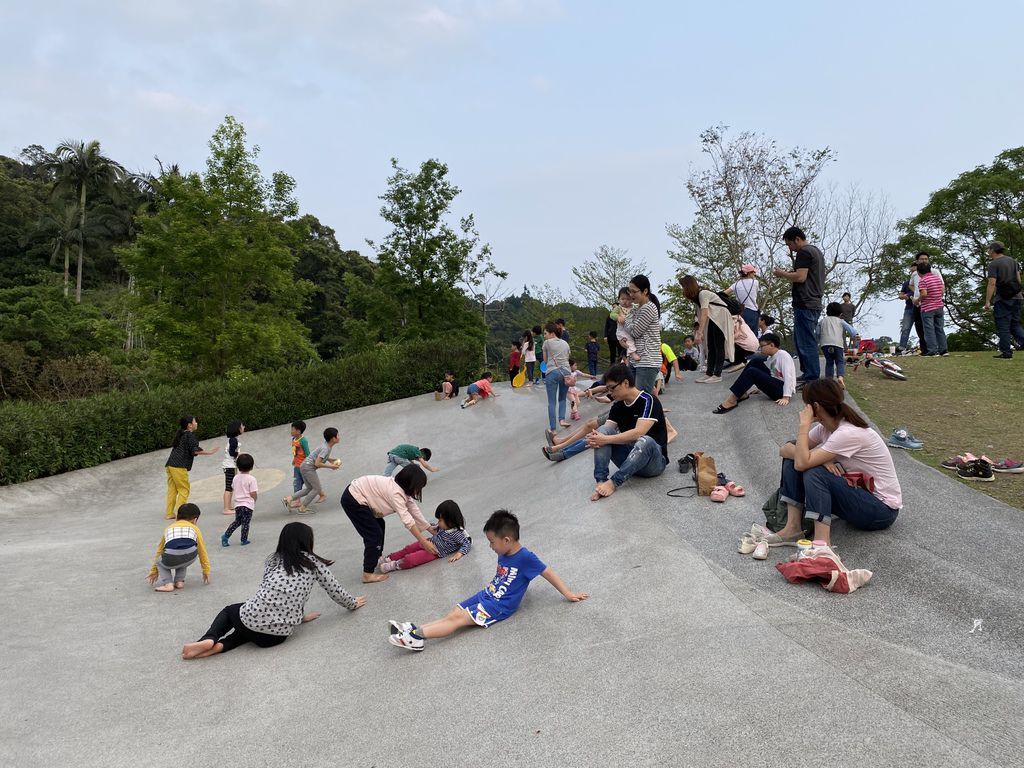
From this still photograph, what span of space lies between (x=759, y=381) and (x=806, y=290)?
1575 mm

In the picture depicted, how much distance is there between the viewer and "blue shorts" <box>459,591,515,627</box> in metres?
4.99

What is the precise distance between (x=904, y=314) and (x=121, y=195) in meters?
55.9

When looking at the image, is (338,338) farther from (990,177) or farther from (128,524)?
(990,177)

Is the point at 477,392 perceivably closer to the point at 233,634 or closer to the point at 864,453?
the point at 233,634

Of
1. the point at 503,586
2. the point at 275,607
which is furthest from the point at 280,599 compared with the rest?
the point at 503,586

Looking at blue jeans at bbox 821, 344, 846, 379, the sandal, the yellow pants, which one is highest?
blue jeans at bbox 821, 344, 846, 379

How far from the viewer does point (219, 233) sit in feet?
68.2

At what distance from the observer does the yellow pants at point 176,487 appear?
10820 millimetres

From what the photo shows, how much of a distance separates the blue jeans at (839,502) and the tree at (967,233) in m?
27.6

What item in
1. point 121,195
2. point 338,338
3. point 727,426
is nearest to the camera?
point 727,426

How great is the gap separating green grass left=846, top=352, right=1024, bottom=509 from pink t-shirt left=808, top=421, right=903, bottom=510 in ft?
6.89

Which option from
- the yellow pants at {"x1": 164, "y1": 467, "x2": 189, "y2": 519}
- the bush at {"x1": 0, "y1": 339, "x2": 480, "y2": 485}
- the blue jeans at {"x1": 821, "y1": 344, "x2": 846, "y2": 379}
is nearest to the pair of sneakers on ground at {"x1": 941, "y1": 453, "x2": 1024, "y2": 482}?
the blue jeans at {"x1": 821, "y1": 344, "x2": 846, "y2": 379}

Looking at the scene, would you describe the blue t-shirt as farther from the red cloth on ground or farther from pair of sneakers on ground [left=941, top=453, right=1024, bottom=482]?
pair of sneakers on ground [left=941, top=453, right=1024, bottom=482]

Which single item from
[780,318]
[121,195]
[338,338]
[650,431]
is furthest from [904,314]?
[121,195]
